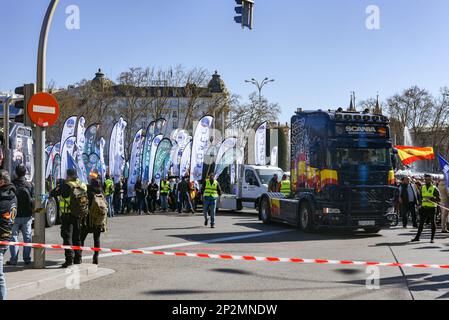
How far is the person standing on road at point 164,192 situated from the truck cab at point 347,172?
34.6ft

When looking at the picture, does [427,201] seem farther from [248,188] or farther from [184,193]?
[184,193]

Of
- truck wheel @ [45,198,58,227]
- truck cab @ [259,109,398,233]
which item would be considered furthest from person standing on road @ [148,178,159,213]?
truck cab @ [259,109,398,233]

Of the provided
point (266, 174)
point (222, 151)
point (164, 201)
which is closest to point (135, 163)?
point (164, 201)

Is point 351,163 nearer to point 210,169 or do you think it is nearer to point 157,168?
point 157,168

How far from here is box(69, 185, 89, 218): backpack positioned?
9.46m

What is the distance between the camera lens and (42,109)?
362 inches

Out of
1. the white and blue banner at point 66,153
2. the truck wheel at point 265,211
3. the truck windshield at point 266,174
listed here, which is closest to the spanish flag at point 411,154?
the truck windshield at point 266,174

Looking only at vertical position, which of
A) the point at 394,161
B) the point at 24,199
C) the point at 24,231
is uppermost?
the point at 394,161

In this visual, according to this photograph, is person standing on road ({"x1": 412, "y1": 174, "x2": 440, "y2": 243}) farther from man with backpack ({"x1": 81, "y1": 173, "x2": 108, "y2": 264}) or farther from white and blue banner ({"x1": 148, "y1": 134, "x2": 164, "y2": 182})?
white and blue banner ({"x1": 148, "y1": 134, "x2": 164, "y2": 182})

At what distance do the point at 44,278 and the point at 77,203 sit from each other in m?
1.73

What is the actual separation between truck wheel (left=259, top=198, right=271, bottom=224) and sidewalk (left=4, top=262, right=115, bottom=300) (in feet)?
33.5

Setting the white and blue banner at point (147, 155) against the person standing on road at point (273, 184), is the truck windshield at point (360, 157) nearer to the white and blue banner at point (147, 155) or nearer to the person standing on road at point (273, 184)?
the person standing on road at point (273, 184)
